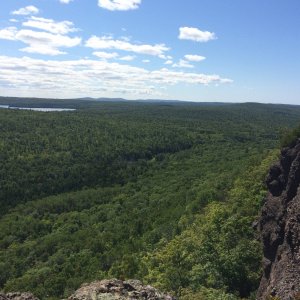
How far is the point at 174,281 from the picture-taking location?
1919 inches

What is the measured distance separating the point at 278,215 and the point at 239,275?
899 cm

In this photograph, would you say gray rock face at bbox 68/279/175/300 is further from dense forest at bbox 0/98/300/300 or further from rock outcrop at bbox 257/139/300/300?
dense forest at bbox 0/98/300/300

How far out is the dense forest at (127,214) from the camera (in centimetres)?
4947

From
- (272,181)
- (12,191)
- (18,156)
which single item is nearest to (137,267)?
(272,181)

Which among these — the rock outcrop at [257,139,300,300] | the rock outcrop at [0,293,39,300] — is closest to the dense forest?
the rock outcrop at [257,139,300,300]

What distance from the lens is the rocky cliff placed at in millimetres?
21578

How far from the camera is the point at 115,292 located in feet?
72.1

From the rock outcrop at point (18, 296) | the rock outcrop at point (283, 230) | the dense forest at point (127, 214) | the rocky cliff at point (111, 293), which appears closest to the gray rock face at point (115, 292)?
the rocky cliff at point (111, 293)

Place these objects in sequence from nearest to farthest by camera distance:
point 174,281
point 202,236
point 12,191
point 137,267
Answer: point 174,281, point 202,236, point 137,267, point 12,191

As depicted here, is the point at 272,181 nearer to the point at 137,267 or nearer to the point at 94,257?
the point at 137,267

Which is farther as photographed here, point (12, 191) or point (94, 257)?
point (12, 191)

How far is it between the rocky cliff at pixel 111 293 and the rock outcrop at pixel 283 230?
8.07m

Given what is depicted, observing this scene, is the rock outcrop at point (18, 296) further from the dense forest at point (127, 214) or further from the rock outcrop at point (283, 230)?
the dense forest at point (127, 214)

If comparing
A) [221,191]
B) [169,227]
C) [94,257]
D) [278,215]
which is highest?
[278,215]
